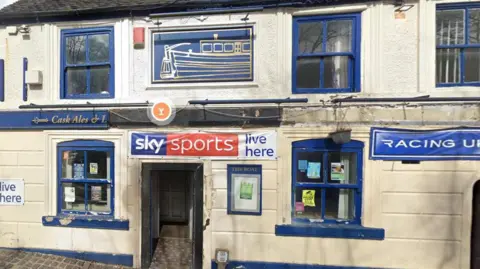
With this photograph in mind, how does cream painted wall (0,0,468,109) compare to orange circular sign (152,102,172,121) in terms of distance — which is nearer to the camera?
cream painted wall (0,0,468,109)

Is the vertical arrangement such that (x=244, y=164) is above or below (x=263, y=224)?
above

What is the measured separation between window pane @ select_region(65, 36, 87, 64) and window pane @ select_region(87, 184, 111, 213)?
2.64 meters

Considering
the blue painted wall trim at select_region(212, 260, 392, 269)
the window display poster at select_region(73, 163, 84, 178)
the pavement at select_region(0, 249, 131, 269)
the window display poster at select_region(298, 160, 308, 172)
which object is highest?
the window display poster at select_region(298, 160, 308, 172)

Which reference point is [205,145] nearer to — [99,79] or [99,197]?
[99,197]

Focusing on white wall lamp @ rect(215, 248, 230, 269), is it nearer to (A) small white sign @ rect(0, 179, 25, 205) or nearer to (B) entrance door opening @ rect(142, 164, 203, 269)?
(B) entrance door opening @ rect(142, 164, 203, 269)

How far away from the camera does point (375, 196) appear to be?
472cm

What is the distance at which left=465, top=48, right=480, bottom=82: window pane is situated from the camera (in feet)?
15.4

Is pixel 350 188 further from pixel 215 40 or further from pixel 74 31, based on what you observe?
pixel 74 31

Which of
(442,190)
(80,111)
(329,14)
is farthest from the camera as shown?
(80,111)

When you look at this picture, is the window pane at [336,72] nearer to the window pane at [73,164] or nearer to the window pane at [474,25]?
the window pane at [474,25]

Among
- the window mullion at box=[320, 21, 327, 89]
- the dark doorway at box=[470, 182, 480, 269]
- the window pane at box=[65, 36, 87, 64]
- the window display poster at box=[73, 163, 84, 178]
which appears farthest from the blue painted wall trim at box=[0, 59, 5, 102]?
the dark doorway at box=[470, 182, 480, 269]

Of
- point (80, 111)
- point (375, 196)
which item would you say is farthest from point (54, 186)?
point (375, 196)

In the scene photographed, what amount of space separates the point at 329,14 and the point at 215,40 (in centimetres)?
220

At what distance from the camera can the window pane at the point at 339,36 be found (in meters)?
4.95
